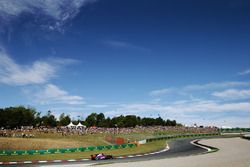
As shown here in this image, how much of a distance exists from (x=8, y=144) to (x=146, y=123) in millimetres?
Answer: 131178

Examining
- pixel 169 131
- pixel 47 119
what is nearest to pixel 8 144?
pixel 169 131

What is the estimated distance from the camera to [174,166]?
25.8 metres

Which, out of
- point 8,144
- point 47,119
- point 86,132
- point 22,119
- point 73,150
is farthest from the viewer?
point 47,119

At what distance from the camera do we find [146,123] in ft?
589

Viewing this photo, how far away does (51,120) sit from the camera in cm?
13750

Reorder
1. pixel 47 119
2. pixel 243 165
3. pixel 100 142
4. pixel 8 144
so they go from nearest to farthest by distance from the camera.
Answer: pixel 243 165, pixel 8 144, pixel 100 142, pixel 47 119

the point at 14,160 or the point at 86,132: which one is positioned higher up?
the point at 86,132

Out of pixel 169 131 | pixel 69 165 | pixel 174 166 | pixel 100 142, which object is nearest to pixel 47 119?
pixel 169 131

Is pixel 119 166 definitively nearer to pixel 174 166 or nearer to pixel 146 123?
pixel 174 166

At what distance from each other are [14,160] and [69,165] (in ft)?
32.0

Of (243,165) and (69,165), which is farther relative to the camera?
(69,165)

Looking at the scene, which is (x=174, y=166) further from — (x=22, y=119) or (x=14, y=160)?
(x=22, y=119)

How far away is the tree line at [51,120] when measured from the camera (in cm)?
10919

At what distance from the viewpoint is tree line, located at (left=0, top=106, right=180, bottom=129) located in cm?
10919
